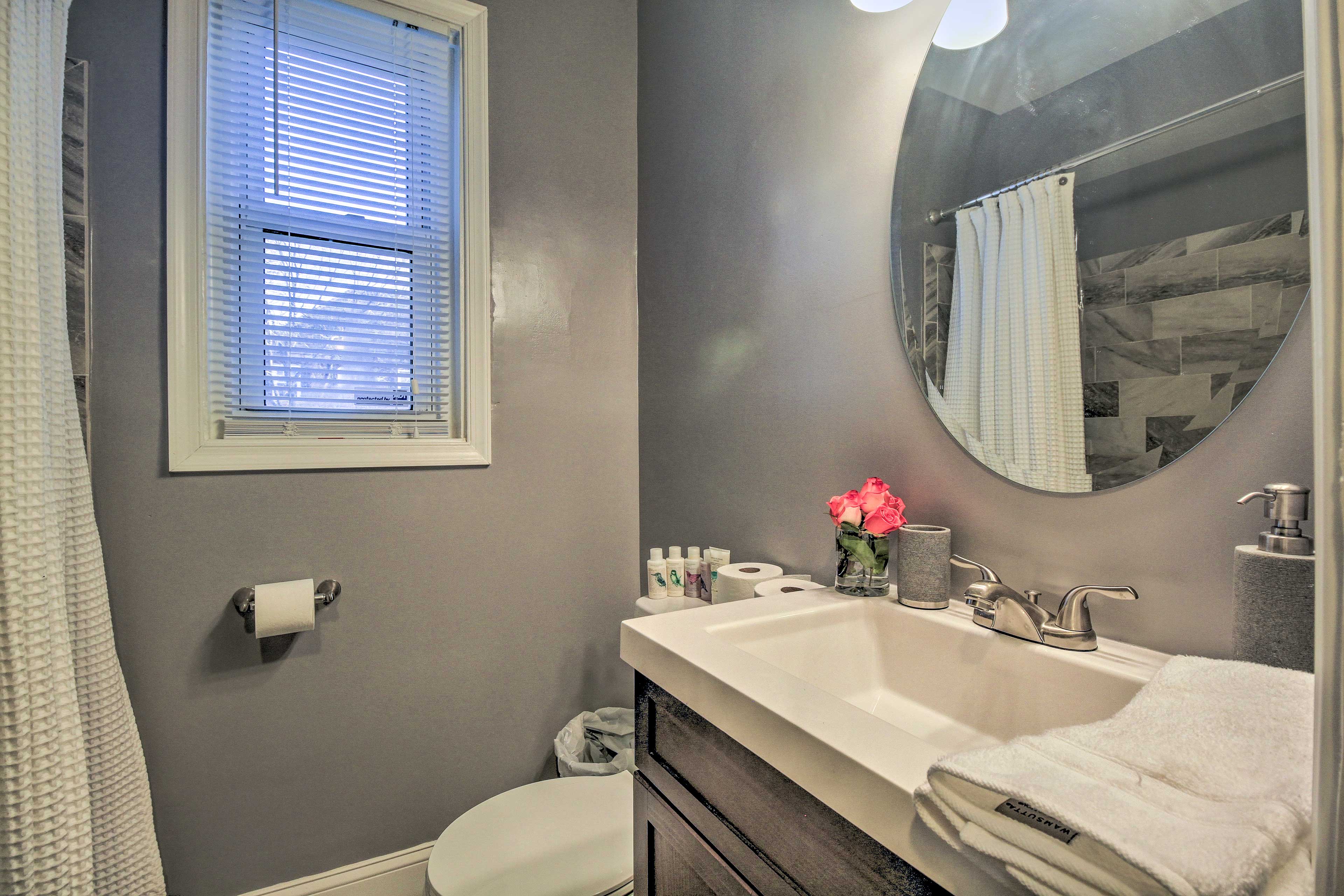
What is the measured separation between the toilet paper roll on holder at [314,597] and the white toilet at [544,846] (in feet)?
1.89

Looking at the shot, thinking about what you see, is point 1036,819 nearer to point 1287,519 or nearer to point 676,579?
point 1287,519

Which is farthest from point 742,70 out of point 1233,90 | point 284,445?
point 284,445

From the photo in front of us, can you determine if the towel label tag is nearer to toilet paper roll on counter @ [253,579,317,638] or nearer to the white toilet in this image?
the white toilet

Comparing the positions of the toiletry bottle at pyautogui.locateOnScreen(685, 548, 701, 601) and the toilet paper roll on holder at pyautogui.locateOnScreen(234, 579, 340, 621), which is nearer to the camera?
the toilet paper roll on holder at pyautogui.locateOnScreen(234, 579, 340, 621)

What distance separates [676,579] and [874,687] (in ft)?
2.07

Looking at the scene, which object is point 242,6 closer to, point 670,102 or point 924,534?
point 670,102

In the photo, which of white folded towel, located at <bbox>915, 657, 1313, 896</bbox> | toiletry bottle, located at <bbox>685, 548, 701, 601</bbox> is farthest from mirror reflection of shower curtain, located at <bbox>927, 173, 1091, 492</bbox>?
toiletry bottle, located at <bbox>685, 548, 701, 601</bbox>

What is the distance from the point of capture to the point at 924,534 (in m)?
0.91

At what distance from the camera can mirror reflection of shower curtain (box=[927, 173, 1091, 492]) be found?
83cm

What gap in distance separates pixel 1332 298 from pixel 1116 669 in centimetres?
58

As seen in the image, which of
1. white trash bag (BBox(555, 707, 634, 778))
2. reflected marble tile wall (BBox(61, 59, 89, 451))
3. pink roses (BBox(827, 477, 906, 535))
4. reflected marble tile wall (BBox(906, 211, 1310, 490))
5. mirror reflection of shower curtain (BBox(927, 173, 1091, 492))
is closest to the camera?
reflected marble tile wall (BBox(906, 211, 1310, 490))

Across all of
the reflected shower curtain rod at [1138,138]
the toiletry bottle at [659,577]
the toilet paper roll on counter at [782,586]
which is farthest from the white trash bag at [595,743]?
the reflected shower curtain rod at [1138,138]

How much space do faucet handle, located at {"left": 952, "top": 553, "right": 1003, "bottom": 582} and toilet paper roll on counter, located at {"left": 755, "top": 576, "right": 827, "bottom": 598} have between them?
0.25 m

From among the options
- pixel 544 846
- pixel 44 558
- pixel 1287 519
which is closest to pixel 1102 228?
pixel 1287 519
